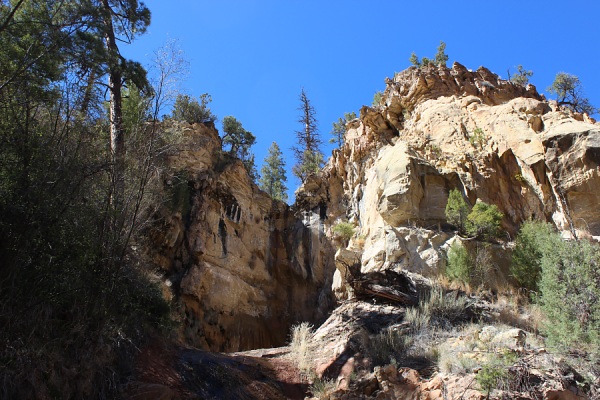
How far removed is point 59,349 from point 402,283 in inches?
334

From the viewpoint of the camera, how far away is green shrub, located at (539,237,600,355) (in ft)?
27.0

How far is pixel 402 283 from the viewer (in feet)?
39.7

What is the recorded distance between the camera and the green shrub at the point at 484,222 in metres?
13.7

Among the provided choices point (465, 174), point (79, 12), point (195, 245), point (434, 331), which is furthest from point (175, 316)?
point (465, 174)

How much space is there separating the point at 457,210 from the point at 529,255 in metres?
2.63

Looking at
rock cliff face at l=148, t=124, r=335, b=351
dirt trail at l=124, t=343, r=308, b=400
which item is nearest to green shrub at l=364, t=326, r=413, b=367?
dirt trail at l=124, t=343, r=308, b=400

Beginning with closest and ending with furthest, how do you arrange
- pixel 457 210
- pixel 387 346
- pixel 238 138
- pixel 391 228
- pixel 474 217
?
pixel 387 346, pixel 474 217, pixel 457 210, pixel 391 228, pixel 238 138

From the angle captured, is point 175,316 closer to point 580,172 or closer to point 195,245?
point 195,245

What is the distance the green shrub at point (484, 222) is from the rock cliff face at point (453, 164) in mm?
798

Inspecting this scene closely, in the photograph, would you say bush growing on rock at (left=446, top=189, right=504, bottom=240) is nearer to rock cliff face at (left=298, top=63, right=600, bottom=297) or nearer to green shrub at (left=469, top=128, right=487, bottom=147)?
rock cliff face at (left=298, top=63, right=600, bottom=297)

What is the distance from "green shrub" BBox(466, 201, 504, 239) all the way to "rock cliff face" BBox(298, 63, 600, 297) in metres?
→ 0.80

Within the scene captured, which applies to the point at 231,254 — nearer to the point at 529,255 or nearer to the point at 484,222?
the point at 484,222

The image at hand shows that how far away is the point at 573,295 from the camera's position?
893 centimetres

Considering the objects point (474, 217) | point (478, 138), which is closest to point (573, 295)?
point (474, 217)
